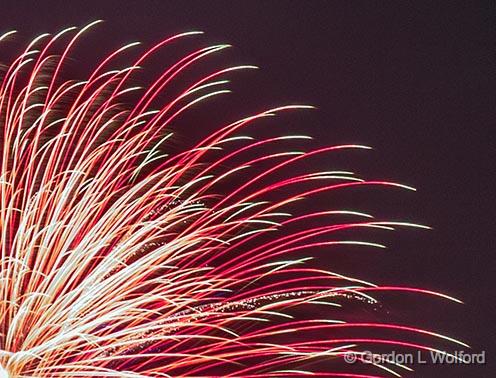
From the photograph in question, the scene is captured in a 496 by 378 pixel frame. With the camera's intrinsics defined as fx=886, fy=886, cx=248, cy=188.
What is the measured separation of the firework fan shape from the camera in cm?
605

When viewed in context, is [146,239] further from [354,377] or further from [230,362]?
[354,377]

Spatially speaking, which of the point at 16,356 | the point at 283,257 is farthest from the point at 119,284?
the point at 283,257

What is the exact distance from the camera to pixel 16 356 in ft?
19.5

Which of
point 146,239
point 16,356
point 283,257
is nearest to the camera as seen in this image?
point 16,356

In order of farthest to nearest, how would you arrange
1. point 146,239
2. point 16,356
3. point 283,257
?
point 283,257 → point 146,239 → point 16,356

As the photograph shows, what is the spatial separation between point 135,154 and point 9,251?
3.76 feet

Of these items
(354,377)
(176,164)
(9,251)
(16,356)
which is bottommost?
(354,377)

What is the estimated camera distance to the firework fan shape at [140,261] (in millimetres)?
6055

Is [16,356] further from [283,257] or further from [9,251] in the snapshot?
[283,257]

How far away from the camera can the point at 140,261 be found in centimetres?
626

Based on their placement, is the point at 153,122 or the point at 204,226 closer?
the point at 204,226

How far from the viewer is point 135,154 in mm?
6574

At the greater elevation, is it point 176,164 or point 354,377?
point 176,164

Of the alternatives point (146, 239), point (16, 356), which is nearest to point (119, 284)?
point (146, 239)
